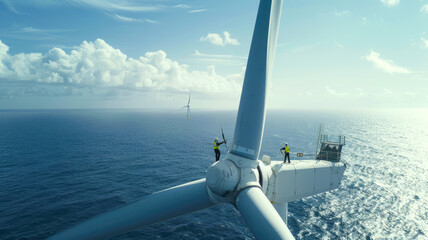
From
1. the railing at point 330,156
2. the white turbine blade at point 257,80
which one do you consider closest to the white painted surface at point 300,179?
the railing at point 330,156

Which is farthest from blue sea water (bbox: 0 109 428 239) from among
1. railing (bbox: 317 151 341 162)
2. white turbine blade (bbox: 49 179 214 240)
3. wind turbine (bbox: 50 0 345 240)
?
wind turbine (bbox: 50 0 345 240)

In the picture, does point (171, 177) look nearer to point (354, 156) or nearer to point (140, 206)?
point (140, 206)

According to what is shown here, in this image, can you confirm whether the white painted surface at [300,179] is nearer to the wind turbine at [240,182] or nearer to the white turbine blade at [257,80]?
the wind turbine at [240,182]

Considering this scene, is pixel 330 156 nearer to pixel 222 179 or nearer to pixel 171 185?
pixel 222 179

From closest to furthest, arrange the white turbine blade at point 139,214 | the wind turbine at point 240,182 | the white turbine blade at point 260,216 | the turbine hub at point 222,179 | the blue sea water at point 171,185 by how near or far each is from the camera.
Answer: the white turbine blade at point 260,216 < the wind turbine at point 240,182 < the turbine hub at point 222,179 < the white turbine blade at point 139,214 < the blue sea water at point 171,185

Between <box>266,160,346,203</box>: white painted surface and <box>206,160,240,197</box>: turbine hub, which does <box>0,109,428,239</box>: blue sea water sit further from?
<box>206,160,240,197</box>: turbine hub

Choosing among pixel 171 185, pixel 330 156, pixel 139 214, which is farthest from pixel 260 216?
pixel 171 185

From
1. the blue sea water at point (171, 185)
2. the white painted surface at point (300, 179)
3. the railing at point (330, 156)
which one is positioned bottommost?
the blue sea water at point (171, 185)
